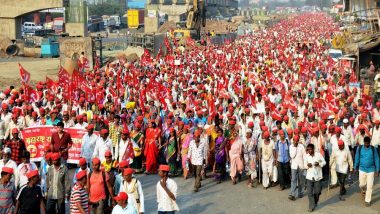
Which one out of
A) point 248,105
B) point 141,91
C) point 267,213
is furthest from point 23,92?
point 267,213

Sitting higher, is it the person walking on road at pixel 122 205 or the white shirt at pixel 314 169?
the person walking on road at pixel 122 205

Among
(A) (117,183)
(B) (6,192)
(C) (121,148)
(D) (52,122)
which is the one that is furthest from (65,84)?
(B) (6,192)

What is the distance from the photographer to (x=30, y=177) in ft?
24.5

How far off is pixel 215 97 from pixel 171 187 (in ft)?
28.6

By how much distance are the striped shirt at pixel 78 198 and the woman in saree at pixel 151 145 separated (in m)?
4.36

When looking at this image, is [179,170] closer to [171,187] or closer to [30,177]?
[171,187]

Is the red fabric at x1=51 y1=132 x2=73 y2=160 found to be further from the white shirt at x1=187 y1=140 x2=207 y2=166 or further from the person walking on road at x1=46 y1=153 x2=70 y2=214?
the white shirt at x1=187 y1=140 x2=207 y2=166

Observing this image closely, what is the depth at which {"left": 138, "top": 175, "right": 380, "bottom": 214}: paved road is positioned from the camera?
32.1 feet

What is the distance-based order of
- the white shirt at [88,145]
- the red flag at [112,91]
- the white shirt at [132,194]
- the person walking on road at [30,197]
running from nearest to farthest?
the person walking on road at [30,197], the white shirt at [132,194], the white shirt at [88,145], the red flag at [112,91]

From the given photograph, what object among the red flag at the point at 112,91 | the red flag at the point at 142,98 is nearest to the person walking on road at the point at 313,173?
the red flag at the point at 142,98

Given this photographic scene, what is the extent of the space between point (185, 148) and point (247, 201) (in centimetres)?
182

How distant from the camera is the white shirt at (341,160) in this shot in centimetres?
1028

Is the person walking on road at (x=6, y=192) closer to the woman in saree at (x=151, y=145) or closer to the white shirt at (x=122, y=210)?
Result: the white shirt at (x=122, y=210)

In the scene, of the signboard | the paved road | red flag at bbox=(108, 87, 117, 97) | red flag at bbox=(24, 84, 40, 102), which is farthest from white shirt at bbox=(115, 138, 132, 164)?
the signboard
